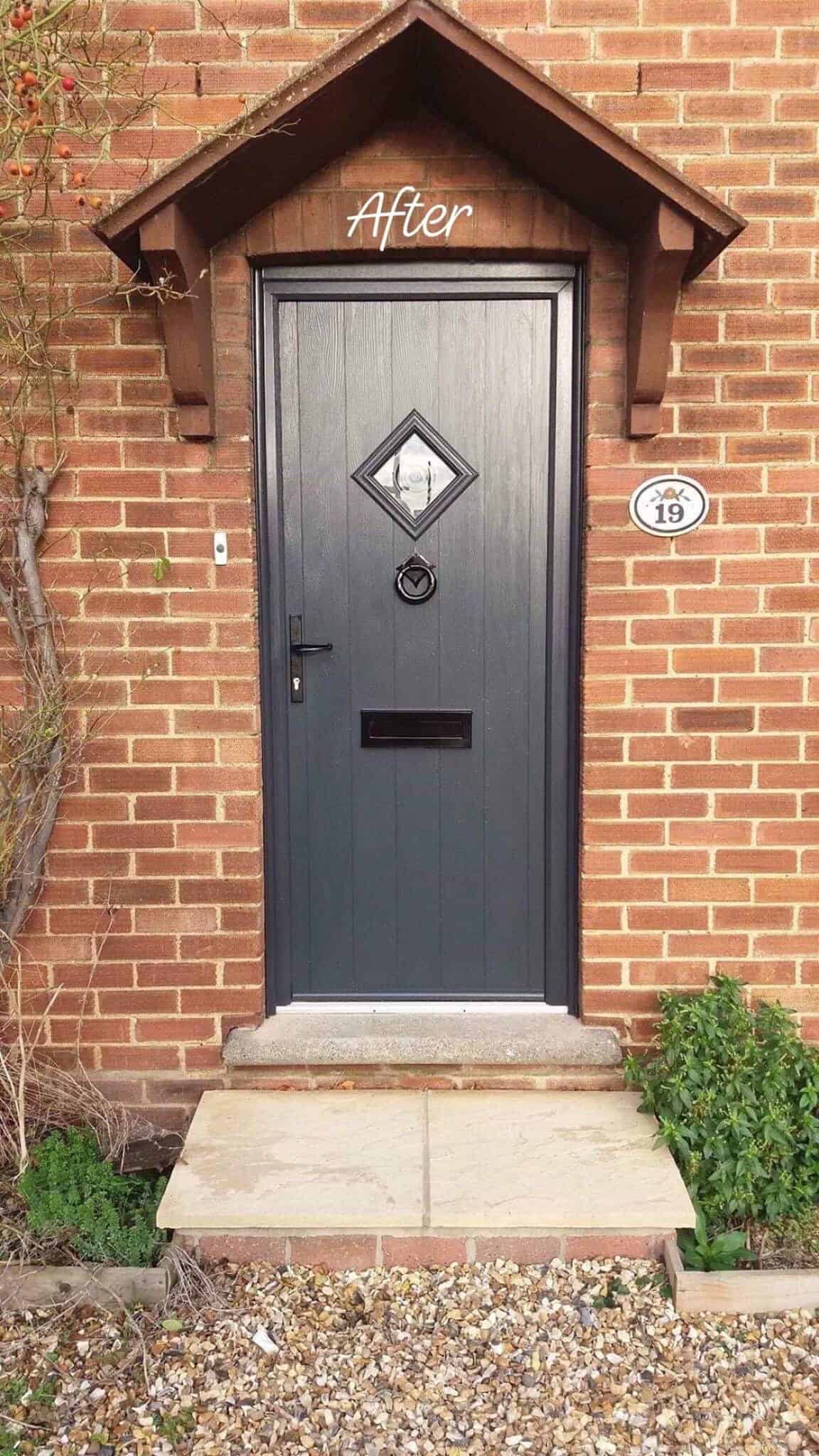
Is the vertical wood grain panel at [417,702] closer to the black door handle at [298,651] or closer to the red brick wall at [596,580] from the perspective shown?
the black door handle at [298,651]

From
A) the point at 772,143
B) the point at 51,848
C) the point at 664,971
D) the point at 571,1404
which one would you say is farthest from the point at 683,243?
the point at 571,1404

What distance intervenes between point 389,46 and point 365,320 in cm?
71

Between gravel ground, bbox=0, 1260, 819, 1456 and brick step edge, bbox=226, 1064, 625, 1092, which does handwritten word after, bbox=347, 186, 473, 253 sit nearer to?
brick step edge, bbox=226, 1064, 625, 1092

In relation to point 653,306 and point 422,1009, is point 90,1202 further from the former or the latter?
point 653,306

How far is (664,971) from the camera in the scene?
9.57ft

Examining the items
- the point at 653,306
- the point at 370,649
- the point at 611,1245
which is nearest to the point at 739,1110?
the point at 611,1245

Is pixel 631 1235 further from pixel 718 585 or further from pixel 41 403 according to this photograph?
pixel 41 403

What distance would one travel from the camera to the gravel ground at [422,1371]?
6.55 ft

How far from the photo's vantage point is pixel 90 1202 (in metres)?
2.45

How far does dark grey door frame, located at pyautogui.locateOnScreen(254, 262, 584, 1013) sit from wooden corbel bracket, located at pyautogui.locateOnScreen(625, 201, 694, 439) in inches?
8.3

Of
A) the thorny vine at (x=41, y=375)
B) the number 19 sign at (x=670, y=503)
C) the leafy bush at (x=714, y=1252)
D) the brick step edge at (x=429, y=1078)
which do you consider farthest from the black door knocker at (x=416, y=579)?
the leafy bush at (x=714, y=1252)

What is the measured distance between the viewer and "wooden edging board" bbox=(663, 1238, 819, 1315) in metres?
2.28

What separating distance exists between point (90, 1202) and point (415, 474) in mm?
2288

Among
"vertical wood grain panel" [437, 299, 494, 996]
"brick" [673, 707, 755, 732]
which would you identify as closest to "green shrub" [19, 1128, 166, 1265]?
"vertical wood grain panel" [437, 299, 494, 996]
